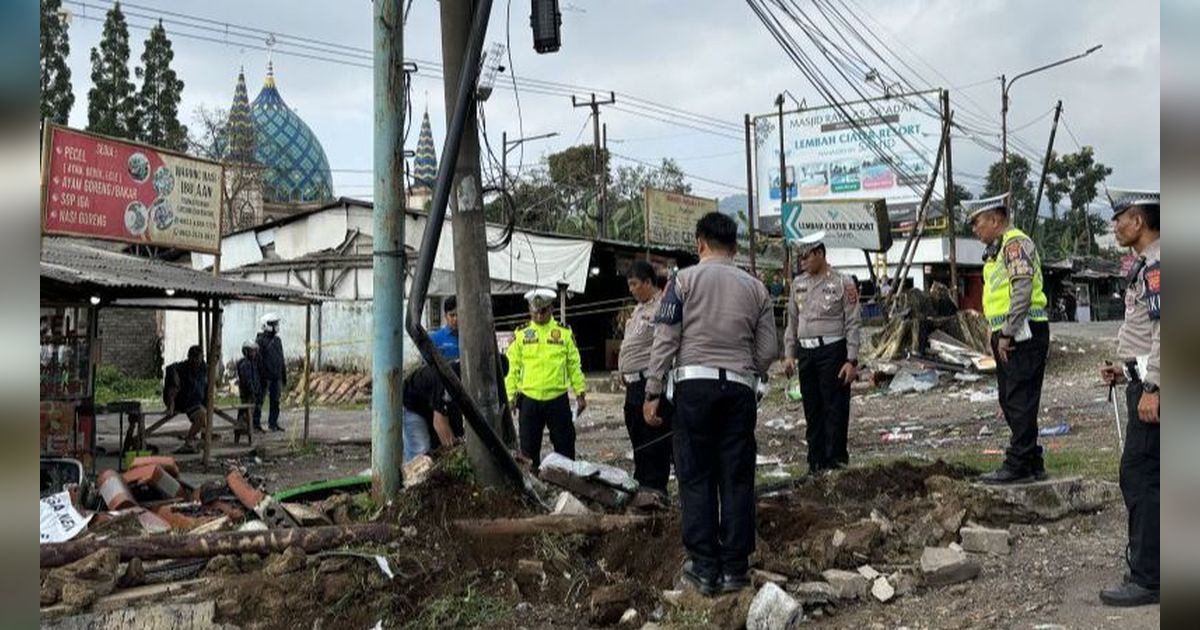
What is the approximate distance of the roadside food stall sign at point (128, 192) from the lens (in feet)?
34.6

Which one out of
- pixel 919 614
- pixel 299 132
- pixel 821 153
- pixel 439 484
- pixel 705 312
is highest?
pixel 299 132

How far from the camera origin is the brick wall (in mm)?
26672

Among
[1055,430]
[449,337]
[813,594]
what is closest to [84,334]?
[449,337]

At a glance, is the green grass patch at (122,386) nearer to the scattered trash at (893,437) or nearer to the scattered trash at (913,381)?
the scattered trash at (913,381)

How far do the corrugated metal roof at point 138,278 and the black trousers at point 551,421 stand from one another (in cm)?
489

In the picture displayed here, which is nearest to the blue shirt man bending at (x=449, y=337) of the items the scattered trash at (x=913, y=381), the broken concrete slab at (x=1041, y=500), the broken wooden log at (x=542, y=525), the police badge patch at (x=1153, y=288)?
the broken wooden log at (x=542, y=525)

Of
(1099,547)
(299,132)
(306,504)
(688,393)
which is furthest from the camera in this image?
(299,132)

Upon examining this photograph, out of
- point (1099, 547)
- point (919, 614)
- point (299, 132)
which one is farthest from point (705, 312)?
point (299, 132)

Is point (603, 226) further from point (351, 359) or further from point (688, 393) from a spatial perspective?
point (688, 393)

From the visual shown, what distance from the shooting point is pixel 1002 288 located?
634 cm

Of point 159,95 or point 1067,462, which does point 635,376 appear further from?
point 159,95

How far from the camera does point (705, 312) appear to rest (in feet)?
16.0

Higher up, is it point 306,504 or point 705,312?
point 705,312

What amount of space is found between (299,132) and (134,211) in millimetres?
33798
